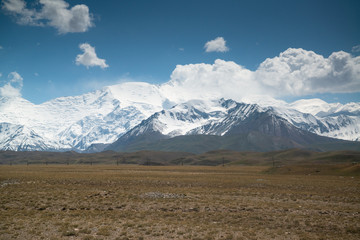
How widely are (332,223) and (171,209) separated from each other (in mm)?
13955

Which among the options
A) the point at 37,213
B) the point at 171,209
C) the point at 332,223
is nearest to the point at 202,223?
the point at 171,209

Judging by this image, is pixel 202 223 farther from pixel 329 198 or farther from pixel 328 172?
pixel 328 172

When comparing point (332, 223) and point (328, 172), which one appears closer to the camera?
point (332, 223)

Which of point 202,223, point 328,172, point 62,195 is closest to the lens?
point 202,223

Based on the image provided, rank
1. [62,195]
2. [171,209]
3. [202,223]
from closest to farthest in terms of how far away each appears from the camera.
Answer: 1. [202,223]
2. [171,209]
3. [62,195]

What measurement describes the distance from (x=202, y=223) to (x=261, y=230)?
447cm

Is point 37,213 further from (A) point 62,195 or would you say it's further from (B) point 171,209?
(B) point 171,209

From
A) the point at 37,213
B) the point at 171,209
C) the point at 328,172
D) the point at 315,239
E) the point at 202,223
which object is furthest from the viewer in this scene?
the point at 328,172

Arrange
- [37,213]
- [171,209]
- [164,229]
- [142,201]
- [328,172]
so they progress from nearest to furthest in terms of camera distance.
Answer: [164,229], [37,213], [171,209], [142,201], [328,172]

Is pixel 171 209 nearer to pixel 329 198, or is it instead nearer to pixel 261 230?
pixel 261 230

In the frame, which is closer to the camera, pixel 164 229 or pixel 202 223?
pixel 164 229

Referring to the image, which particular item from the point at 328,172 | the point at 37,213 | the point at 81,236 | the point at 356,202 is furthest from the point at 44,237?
the point at 328,172

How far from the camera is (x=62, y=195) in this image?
1364 inches

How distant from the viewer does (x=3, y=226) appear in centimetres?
2091
